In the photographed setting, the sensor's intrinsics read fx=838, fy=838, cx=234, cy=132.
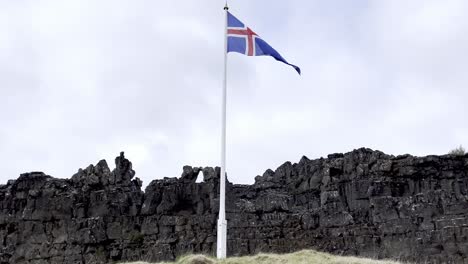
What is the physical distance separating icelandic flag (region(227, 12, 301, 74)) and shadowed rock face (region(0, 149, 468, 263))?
12.4 metres

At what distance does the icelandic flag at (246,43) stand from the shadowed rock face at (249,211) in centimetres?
1236

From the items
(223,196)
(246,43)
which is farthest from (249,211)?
(246,43)

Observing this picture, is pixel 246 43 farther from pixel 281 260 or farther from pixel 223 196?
pixel 281 260

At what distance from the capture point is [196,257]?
1305 inches

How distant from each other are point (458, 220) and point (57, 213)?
2279 centimetres

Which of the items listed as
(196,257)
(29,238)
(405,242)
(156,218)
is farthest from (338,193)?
(29,238)

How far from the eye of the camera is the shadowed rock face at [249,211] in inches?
1721

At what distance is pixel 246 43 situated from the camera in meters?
36.2

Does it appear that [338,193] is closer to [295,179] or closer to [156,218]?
[295,179]

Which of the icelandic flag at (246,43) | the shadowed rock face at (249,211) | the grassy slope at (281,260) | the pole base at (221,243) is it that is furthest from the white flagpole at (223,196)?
the shadowed rock face at (249,211)

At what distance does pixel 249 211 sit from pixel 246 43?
1394 centimetres

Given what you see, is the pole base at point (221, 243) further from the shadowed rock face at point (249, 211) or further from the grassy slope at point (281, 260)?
the shadowed rock face at point (249, 211)

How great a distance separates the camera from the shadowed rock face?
1721 inches

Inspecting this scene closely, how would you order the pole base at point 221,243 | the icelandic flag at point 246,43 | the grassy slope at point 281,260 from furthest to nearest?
the icelandic flag at point 246,43 → the pole base at point 221,243 → the grassy slope at point 281,260
